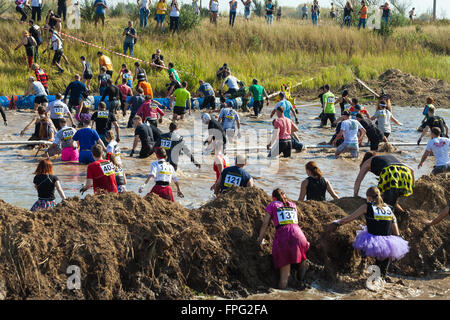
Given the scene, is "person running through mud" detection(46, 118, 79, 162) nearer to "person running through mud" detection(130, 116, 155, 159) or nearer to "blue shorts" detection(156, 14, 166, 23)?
"person running through mud" detection(130, 116, 155, 159)

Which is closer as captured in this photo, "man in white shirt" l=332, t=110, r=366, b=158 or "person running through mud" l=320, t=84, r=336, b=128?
"man in white shirt" l=332, t=110, r=366, b=158

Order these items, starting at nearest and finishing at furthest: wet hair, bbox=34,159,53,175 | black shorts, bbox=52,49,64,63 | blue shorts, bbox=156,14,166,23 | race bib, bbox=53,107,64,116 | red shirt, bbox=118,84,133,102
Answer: wet hair, bbox=34,159,53,175 < race bib, bbox=53,107,64,116 < red shirt, bbox=118,84,133,102 < black shorts, bbox=52,49,64,63 < blue shorts, bbox=156,14,166,23

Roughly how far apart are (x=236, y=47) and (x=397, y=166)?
77.0 feet

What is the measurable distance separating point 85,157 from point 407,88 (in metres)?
21.8

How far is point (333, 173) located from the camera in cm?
1542

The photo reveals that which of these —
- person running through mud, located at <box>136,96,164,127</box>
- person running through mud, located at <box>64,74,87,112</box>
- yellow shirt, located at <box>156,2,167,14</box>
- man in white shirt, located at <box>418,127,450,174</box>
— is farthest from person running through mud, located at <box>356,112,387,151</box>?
yellow shirt, located at <box>156,2,167,14</box>

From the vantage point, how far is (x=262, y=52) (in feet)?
109

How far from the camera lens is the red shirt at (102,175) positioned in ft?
33.2

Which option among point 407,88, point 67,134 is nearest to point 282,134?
point 67,134

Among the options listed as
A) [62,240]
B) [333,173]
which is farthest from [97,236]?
[333,173]

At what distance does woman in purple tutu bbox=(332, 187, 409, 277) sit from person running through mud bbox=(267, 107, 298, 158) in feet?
24.7

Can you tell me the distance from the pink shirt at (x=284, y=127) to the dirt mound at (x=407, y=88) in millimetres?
15844

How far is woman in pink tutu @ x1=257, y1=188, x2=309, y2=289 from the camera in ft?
27.0

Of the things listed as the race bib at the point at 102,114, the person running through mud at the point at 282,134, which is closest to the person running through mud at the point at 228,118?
the person running through mud at the point at 282,134
